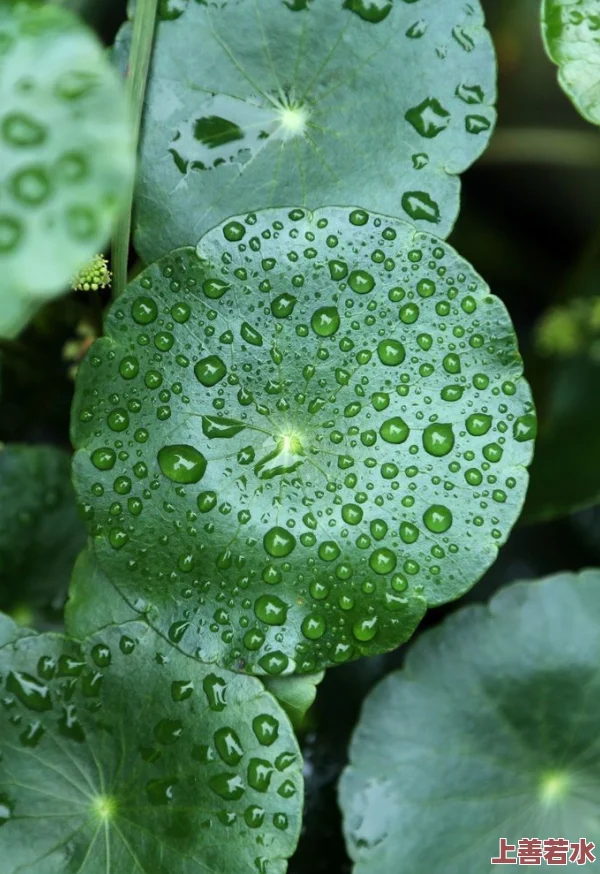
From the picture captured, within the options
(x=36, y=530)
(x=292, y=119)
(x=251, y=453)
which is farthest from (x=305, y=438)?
(x=36, y=530)

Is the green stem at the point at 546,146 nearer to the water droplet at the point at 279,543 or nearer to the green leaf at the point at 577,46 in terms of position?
the green leaf at the point at 577,46

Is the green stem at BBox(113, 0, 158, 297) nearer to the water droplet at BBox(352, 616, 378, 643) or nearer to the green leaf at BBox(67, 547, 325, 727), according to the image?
the green leaf at BBox(67, 547, 325, 727)

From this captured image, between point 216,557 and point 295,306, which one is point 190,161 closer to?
point 295,306

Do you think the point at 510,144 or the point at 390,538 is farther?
the point at 510,144

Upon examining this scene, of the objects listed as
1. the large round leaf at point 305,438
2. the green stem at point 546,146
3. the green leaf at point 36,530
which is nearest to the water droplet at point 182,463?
the large round leaf at point 305,438

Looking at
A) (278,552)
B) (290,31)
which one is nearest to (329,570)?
(278,552)

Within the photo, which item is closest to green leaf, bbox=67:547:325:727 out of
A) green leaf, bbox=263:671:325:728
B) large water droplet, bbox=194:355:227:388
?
green leaf, bbox=263:671:325:728
